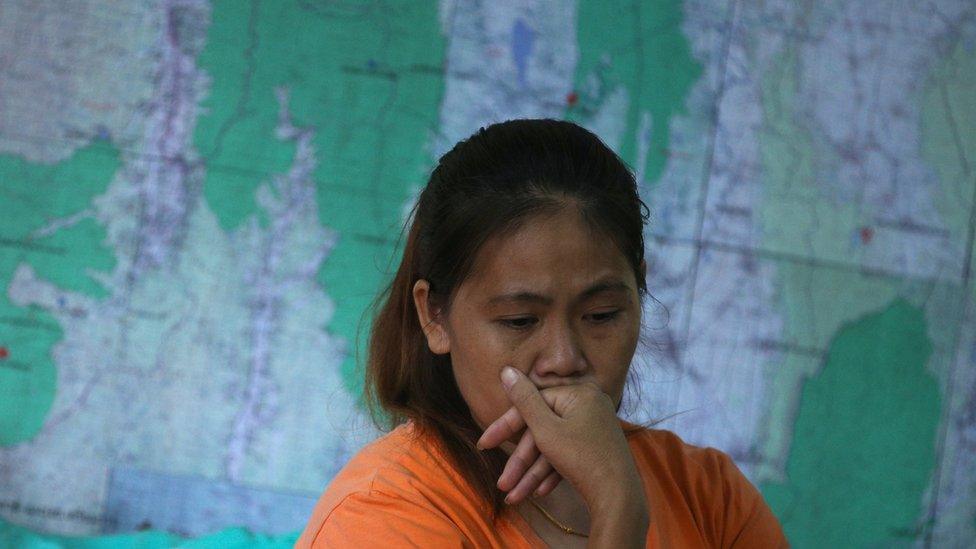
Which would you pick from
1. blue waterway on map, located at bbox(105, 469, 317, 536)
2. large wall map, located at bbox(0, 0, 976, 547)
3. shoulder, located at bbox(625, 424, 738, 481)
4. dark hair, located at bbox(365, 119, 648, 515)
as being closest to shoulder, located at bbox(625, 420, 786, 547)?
shoulder, located at bbox(625, 424, 738, 481)

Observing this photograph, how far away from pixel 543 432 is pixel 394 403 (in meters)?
0.37

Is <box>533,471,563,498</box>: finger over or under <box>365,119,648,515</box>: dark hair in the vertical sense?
under

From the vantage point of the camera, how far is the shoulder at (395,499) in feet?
4.46

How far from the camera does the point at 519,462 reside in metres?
1.44

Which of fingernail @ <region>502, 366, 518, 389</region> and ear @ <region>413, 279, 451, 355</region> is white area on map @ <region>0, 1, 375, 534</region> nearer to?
ear @ <region>413, 279, 451, 355</region>

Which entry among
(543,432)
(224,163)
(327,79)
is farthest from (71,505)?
(543,432)

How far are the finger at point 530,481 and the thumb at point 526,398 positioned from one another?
0.17 ft

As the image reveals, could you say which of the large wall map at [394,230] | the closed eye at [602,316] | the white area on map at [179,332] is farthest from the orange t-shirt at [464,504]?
the white area on map at [179,332]

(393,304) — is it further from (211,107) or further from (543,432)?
(211,107)

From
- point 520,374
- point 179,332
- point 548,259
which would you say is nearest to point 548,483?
point 520,374

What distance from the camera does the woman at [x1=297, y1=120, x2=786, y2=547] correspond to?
4.61ft

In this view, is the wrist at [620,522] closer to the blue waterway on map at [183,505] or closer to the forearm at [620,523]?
the forearm at [620,523]

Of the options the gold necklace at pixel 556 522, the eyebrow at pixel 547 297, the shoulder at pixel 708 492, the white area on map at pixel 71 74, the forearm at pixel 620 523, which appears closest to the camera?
the forearm at pixel 620 523

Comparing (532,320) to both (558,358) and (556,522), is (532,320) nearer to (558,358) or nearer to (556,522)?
(558,358)
